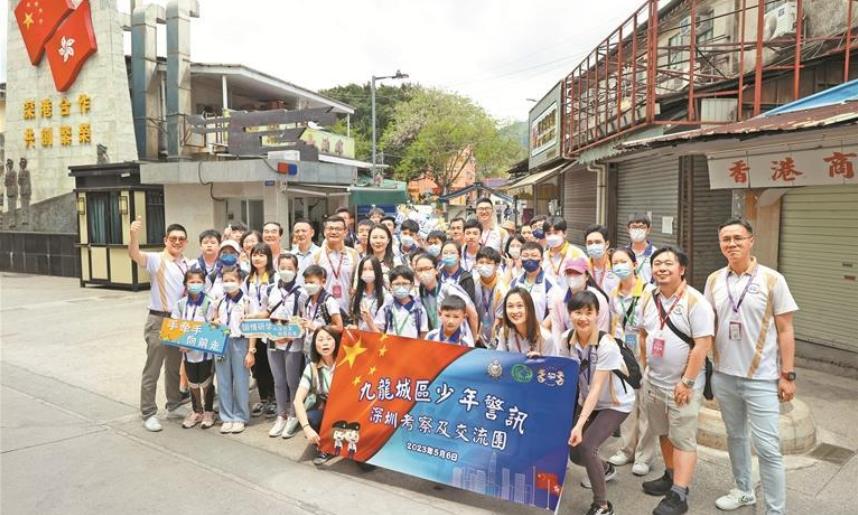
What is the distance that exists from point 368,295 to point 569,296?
169cm

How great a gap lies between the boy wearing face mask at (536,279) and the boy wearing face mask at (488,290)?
0.24m

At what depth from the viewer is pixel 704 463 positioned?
14.3 feet

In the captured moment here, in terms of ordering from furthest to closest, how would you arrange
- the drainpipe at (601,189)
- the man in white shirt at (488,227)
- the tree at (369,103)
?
the tree at (369,103) → the drainpipe at (601,189) → the man in white shirt at (488,227)

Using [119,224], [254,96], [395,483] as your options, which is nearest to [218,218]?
[119,224]

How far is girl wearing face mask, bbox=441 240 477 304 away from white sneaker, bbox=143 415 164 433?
113 inches

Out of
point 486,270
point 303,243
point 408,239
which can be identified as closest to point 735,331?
point 486,270

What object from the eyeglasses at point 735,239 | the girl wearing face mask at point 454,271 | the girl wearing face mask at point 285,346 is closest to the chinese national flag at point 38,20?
the girl wearing face mask at point 285,346

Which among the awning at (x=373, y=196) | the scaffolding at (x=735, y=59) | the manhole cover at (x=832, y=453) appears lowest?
the manhole cover at (x=832, y=453)

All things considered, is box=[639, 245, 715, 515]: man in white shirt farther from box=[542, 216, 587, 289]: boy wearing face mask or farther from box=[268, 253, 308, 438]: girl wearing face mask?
box=[268, 253, 308, 438]: girl wearing face mask

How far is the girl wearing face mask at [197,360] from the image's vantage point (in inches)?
207

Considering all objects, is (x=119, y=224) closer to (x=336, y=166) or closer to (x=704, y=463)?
(x=336, y=166)

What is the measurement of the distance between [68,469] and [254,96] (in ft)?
61.9

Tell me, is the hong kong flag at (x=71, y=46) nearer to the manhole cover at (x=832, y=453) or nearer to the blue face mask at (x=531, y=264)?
the blue face mask at (x=531, y=264)

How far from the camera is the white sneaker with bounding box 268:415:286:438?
512 centimetres
